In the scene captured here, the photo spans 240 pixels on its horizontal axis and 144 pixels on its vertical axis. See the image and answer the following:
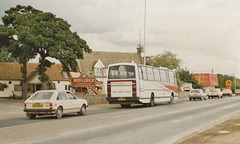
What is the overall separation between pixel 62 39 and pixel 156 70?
1237 cm

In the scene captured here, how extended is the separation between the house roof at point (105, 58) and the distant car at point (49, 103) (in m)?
50.1

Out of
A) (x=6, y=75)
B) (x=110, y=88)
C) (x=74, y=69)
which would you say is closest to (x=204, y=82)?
(x=6, y=75)

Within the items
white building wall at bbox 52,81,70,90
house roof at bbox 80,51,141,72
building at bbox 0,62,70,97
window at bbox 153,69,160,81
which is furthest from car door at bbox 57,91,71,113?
house roof at bbox 80,51,141,72

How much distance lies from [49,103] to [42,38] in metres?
20.4

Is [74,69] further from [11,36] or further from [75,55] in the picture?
[11,36]

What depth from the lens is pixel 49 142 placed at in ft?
31.7

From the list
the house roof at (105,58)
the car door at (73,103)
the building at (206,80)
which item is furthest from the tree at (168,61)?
the car door at (73,103)

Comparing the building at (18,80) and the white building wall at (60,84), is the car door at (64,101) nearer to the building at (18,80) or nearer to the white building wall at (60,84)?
the building at (18,80)

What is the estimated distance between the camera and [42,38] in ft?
120

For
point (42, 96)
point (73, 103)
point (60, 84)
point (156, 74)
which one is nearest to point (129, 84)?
point (156, 74)

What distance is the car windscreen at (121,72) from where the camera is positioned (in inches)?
1094

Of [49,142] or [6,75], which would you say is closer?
[49,142]

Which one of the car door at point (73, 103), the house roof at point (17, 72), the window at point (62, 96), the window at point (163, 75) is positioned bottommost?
the car door at point (73, 103)

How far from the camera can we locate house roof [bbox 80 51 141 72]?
7025 cm
